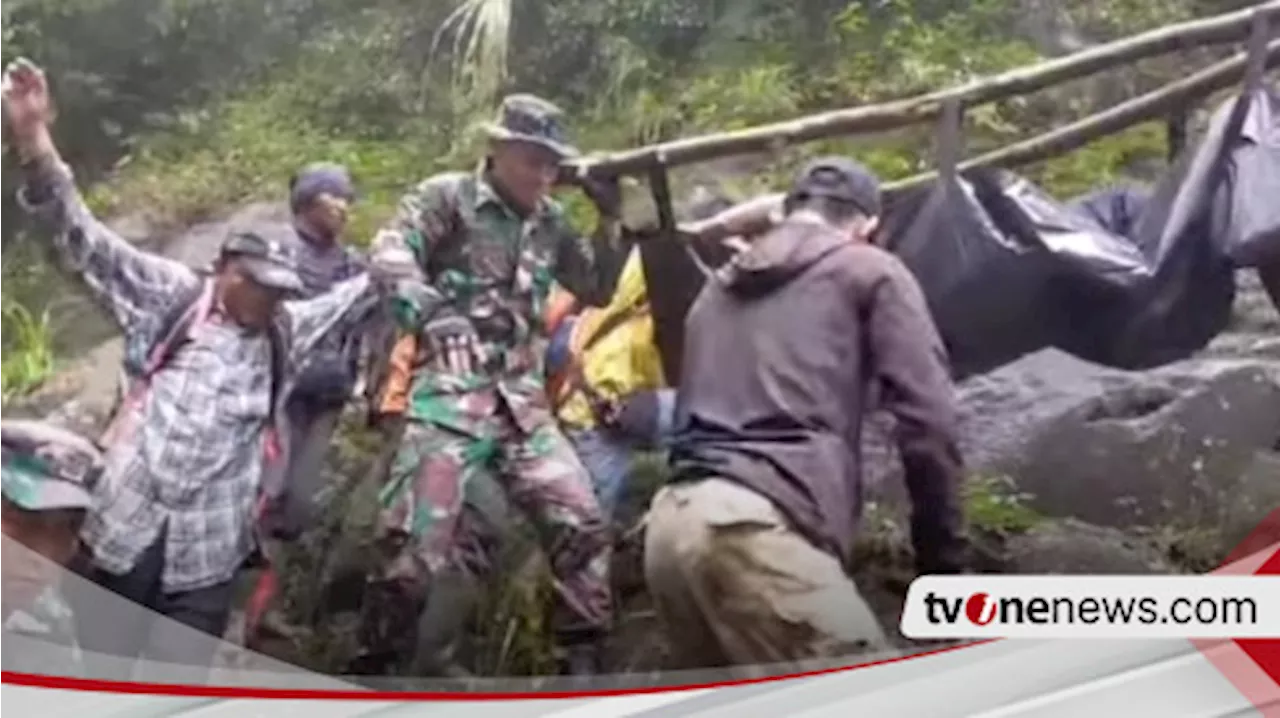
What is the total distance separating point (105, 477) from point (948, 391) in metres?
0.41

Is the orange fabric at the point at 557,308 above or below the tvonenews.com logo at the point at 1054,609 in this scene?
above

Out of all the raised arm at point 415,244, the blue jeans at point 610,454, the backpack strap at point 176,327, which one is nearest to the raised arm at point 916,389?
the blue jeans at point 610,454

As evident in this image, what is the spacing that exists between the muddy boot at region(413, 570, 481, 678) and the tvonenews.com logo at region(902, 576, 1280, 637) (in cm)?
22

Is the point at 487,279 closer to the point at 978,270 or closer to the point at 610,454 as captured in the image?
the point at 610,454

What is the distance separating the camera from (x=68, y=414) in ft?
2.57

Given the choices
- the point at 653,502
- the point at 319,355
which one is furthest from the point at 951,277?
the point at 319,355

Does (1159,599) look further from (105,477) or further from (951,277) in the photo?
(105,477)

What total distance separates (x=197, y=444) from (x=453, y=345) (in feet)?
0.44

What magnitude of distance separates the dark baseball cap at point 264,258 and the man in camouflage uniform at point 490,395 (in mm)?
54

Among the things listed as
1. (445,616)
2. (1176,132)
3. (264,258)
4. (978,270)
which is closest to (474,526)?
(445,616)

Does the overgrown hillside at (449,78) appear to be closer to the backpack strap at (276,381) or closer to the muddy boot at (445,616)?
the backpack strap at (276,381)

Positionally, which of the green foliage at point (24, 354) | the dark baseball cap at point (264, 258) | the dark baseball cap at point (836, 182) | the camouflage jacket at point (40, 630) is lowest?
the camouflage jacket at point (40, 630)

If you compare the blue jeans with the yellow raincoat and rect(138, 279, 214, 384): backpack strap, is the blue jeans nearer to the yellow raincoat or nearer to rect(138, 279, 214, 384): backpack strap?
the yellow raincoat

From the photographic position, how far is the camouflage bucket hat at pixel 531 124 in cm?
80
